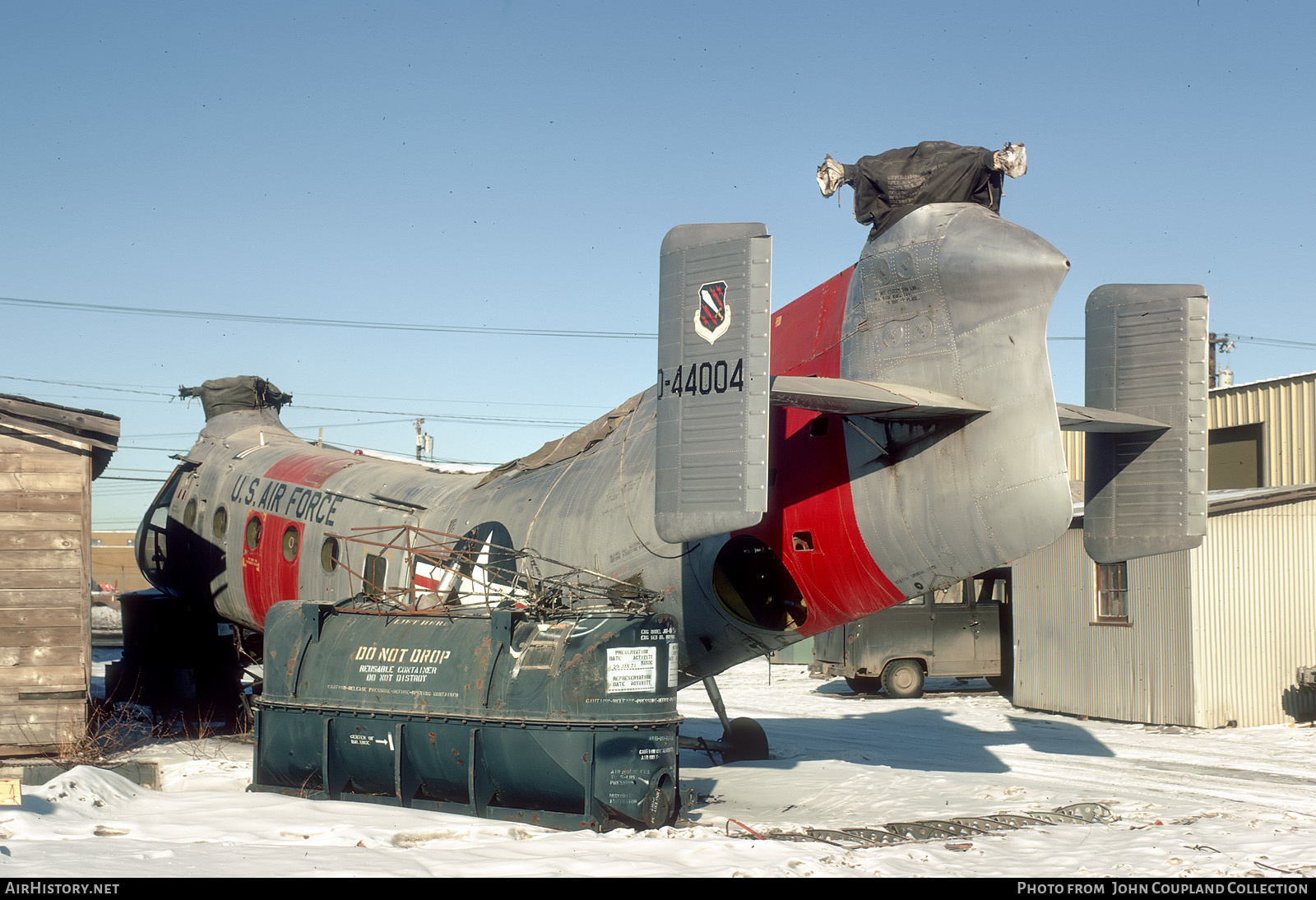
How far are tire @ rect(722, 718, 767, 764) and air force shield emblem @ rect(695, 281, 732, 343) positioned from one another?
29.5 ft

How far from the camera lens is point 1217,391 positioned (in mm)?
29562

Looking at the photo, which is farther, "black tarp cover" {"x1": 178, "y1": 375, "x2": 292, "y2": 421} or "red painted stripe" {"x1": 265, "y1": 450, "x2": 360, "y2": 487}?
"black tarp cover" {"x1": 178, "y1": 375, "x2": 292, "y2": 421}

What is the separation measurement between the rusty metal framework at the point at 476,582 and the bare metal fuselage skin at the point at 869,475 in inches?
8.9

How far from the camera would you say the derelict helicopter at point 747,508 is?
32.6 feet

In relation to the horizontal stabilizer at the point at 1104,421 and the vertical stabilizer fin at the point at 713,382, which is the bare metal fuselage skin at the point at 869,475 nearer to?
the horizontal stabilizer at the point at 1104,421

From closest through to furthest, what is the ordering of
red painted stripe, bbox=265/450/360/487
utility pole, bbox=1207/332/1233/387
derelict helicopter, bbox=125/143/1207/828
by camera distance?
derelict helicopter, bbox=125/143/1207/828 < red painted stripe, bbox=265/450/360/487 < utility pole, bbox=1207/332/1233/387

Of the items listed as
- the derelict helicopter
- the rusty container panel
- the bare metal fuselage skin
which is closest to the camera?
the derelict helicopter

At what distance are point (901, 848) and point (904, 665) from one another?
55.7ft

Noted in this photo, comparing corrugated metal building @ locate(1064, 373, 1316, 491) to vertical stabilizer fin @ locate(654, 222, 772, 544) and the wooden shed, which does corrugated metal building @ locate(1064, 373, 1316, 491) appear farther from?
the wooden shed

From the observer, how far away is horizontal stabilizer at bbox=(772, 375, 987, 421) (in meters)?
9.69

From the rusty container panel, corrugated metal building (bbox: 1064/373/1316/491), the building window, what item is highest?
corrugated metal building (bbox: 1064/373/1316/491)

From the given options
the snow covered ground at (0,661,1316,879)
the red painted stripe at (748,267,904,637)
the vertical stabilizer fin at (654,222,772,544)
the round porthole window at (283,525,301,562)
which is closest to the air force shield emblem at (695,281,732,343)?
the vertical stabilizer fin at (654,222,772,544)
